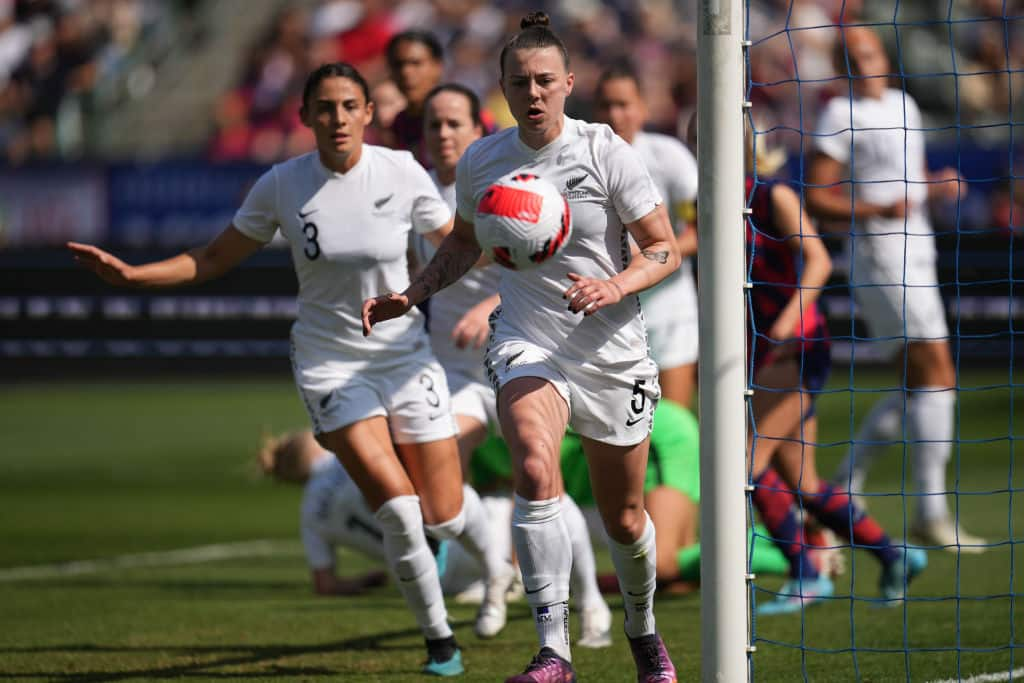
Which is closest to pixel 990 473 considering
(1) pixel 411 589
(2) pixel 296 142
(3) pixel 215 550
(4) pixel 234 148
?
(3) pixel 215 550

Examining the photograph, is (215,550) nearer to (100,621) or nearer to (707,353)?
(100,621)

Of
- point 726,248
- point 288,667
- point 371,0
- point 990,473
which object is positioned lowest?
point 990,473

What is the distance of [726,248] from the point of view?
501 centimetres

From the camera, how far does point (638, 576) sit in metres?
5.68

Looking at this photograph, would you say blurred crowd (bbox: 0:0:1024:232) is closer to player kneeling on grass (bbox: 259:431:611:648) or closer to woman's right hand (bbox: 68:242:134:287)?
player kneeling on grass (bbox: 259:431:611:648)

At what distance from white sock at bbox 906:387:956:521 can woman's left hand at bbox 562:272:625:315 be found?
15.5 ft

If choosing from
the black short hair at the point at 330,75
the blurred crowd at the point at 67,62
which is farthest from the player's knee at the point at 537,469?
the blurred crowd at the point at 67,62

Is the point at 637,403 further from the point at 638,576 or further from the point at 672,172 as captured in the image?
the point at 672,172

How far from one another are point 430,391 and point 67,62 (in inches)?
739

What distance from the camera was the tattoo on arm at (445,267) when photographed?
5793 mm

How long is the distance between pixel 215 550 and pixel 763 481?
387 cm

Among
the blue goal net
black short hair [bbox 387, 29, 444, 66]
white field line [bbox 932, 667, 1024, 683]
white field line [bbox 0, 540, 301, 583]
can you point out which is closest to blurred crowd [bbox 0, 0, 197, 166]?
the blue goal net

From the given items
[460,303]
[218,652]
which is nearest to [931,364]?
[460,303]

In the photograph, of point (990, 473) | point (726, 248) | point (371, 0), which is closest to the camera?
point (726, 248)
